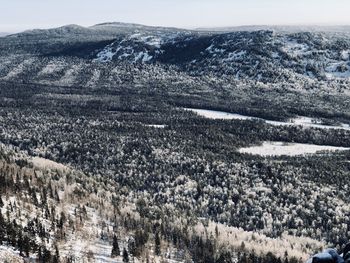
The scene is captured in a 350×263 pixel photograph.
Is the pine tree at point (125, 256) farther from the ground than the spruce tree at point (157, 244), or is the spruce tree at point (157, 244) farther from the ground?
the pine tree at point (125, 256)

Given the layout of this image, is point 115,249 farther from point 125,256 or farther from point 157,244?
point 157,244

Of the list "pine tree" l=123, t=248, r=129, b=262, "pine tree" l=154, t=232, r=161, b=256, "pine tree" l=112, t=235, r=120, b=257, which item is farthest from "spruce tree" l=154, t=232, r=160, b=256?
"pine tree" l=123, t=248, r=129, b=262

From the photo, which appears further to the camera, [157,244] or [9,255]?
[157,244]

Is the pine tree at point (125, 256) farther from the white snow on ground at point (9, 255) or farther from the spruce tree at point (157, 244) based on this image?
the white snow on ground at point (9, 255)

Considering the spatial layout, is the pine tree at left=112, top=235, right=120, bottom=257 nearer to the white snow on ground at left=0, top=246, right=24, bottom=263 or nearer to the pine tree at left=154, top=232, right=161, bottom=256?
the pine tree at left=154, top=232, right=161, bottom=256

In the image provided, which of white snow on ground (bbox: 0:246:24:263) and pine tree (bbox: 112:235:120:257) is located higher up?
white snow on ground (bbox: 0:246:24:263)

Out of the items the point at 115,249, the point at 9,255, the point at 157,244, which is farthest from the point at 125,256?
the point at 9,255

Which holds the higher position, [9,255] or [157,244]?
[9,255]

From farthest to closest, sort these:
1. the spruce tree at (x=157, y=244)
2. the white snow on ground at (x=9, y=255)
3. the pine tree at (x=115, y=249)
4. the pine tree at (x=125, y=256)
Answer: the spruce tree at (x=157, y=244), the pine tree at (x=115, y=249), the pine tree at (x=125, y=256), the white snow on ground at (x=9, y=255)

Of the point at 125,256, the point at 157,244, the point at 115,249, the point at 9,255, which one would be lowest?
the point at 157,244

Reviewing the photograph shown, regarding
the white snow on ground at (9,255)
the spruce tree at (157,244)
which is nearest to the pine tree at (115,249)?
the spruce tree at (157,244)

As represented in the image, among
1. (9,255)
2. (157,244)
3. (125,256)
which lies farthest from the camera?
(157,244)

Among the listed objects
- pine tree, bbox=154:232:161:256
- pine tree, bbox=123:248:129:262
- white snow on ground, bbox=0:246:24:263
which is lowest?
pine tree, bbox=154:232:161:256
